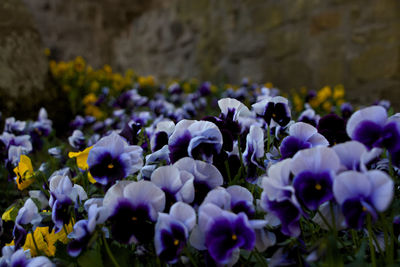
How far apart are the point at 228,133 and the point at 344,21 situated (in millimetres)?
3065

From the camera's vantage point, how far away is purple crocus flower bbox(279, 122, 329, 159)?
0.82 m

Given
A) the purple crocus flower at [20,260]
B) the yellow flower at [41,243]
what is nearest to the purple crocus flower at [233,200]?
the purple crocus flower at [20,260]

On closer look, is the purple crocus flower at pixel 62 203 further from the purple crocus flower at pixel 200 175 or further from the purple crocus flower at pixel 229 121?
the purple crocus flower at pixel 229 121

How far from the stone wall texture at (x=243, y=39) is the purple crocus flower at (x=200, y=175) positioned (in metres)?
2.98

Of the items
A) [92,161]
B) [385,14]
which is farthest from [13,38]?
[385,14]

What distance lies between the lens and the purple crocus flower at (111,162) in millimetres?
800

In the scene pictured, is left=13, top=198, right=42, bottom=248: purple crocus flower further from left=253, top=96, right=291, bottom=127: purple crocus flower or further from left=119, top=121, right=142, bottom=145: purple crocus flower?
left=253, top=96, right=291, bottom=127: purple crocus flower

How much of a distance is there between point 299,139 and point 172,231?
355 mm

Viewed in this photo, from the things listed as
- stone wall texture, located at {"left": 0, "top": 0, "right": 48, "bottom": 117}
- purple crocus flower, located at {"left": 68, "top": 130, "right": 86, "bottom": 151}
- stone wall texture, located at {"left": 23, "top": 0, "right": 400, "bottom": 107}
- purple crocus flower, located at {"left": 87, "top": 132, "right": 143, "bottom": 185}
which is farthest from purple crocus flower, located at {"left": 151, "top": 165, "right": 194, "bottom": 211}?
stone wall texture, located at {"left": 23, "top": 0, "right": 400, "bottom": 107}

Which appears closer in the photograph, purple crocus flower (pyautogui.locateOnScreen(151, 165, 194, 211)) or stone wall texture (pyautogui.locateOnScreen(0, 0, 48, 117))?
purple crocus flower (pyautogui.locateOnScreen(151, 165, 194, 211))

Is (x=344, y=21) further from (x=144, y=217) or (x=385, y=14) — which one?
(x=144, y=217)

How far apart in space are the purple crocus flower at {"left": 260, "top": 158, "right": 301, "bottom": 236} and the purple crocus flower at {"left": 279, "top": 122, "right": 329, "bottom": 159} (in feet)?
0.61

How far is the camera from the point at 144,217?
689mm

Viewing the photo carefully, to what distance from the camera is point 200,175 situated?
29.8 inches
